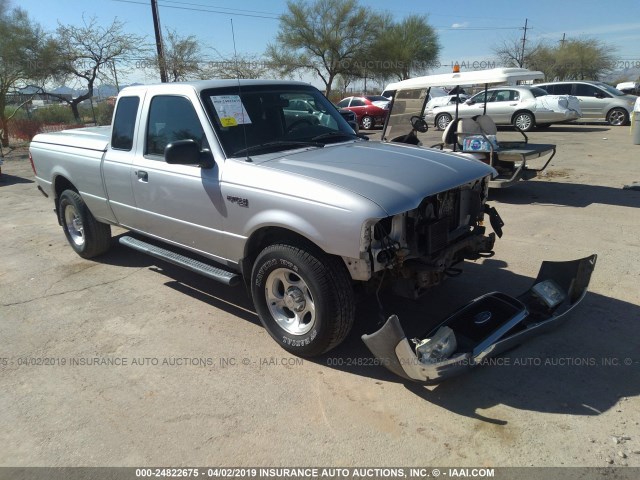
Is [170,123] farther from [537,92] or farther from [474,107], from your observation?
[537,92]

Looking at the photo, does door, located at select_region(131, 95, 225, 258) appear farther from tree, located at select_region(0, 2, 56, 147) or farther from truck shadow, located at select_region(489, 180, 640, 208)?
tree, located at select_region(0, 2, 56, 147)

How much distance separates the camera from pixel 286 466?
2709 millimetres

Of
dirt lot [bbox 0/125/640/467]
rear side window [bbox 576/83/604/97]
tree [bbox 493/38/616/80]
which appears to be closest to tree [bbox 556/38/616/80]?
tree [bbox 493/38/616/80]

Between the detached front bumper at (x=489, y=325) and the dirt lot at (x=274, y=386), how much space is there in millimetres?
234

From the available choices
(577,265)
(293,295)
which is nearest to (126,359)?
(293,295)

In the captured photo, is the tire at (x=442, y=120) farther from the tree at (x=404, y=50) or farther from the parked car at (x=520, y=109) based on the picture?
the tree at (x=404, y=50)

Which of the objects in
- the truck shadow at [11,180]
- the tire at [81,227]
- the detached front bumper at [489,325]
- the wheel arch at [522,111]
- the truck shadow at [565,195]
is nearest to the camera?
the detached front bumper at [489,325]

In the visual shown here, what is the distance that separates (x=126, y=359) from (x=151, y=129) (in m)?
2.16

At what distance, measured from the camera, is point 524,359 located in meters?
3.55

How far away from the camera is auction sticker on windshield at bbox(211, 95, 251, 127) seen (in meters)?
4.04

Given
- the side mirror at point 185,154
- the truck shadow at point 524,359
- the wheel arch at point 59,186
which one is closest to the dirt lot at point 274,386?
the truck shadow at point 524,359

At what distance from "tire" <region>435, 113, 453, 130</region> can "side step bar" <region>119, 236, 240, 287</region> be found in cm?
1724

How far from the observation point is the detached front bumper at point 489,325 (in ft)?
9.77

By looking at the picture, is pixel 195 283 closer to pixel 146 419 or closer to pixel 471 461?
pixel 146 419
